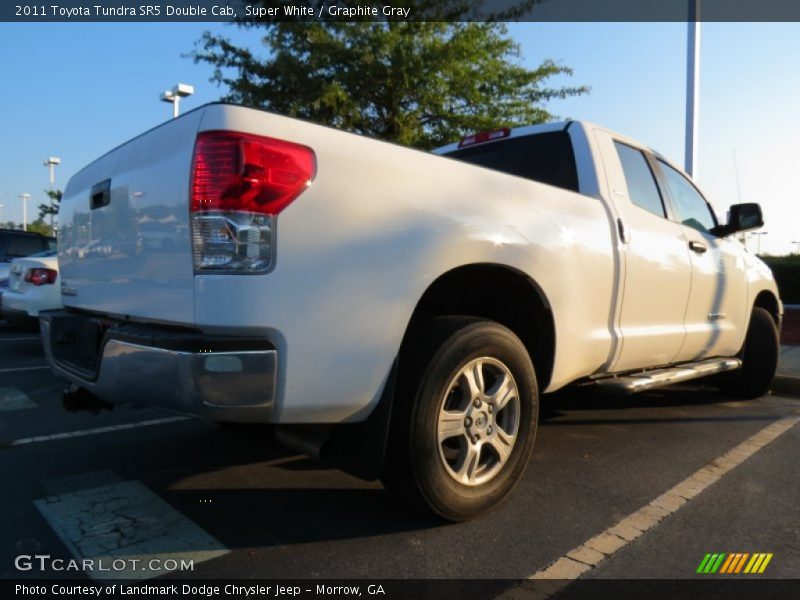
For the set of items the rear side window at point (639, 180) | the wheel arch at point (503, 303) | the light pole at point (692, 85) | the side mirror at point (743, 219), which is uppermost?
the light pole at point (692, 85)

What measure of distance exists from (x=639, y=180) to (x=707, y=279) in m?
0.92

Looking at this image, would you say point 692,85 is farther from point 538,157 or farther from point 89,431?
point 89,431

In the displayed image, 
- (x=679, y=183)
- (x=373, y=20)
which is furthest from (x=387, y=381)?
(x=373, y=20)

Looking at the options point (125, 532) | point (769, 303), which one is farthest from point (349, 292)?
point (769, 303)

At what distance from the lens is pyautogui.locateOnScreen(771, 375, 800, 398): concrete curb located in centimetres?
596

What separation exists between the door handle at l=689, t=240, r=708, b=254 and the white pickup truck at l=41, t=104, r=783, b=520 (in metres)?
0.75

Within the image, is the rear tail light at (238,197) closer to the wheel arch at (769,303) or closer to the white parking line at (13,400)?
the white parking line at (13,400)

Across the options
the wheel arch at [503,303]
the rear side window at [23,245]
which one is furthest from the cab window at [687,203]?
the rear side window at [23,245]

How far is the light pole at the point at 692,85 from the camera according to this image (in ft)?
30.6

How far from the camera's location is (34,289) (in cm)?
711

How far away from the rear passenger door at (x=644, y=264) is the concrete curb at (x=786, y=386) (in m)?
2.70

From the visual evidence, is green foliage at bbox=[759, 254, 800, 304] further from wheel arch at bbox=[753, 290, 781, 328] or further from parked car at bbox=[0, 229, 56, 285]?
parked car at bbox=[0, 229, 56, 285]

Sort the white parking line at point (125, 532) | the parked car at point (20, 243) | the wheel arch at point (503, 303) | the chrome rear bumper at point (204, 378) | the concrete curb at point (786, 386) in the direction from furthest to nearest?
1. the parked car at point (20, 243)
2. the concrete curb at point (786, 386)
3. the wheel arch at point (503, 303)
4. the white parking line at point (125, 532)
5. the chrome rear bumper at point (204, 378)

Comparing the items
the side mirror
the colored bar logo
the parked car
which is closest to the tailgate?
the colored bar logo
